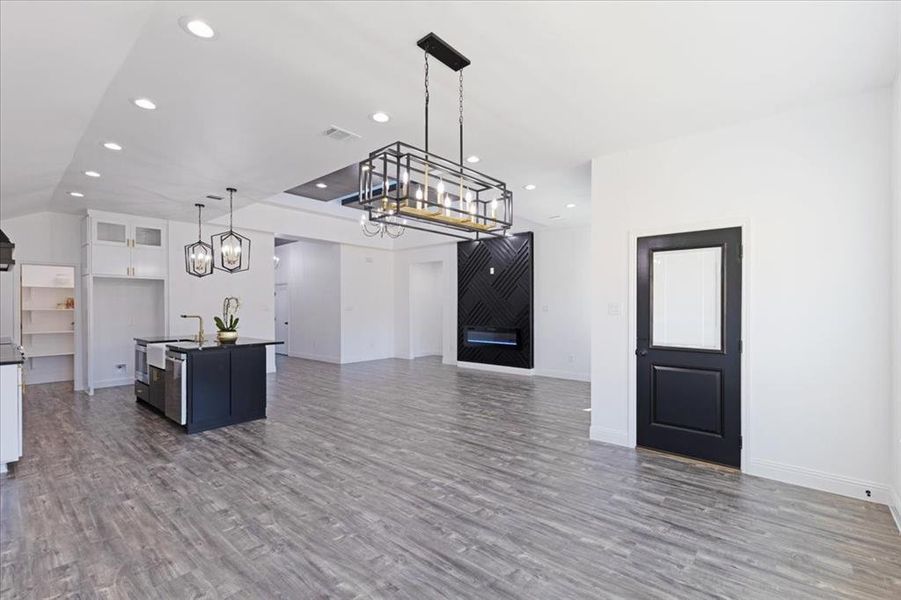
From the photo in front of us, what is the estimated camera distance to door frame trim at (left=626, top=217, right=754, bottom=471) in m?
3.52

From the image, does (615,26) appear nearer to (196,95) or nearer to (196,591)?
(196,95)

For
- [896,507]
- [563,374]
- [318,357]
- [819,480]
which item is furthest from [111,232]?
[896,507]

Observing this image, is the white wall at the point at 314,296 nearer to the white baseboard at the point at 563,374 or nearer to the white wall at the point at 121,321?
the white wall at the point at 121,321

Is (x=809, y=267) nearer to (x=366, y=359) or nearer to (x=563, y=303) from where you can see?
(x=563, y=303)

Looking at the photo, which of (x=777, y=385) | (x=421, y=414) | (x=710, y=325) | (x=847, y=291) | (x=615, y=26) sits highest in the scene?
(x=615, y=26)

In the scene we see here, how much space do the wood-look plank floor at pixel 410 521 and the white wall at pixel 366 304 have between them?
5.60 metres

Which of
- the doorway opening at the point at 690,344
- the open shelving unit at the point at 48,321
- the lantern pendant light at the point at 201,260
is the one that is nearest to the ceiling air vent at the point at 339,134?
the doorway opening at the point at 690,344

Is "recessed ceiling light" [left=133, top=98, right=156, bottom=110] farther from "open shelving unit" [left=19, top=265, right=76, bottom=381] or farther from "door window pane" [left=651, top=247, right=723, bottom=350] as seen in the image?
Answer: "open shelving unit" [left=19, top=265, right=76, bottom=381]

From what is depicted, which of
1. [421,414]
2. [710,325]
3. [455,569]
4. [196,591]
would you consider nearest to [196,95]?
[196,591]

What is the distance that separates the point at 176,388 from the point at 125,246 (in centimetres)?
366

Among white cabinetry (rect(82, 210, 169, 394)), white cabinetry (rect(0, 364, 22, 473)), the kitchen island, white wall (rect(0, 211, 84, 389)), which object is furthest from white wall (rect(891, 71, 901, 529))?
white wall (rect(0, 211, 84, 389))

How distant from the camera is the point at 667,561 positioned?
2299mm

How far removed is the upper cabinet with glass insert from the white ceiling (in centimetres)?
253

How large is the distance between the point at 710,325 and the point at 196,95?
457 cm
